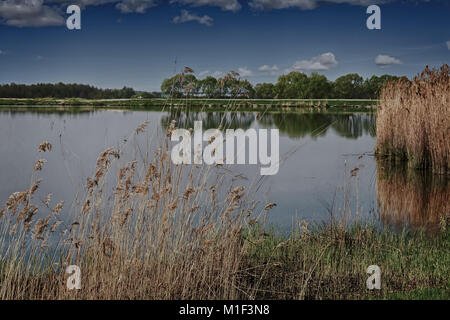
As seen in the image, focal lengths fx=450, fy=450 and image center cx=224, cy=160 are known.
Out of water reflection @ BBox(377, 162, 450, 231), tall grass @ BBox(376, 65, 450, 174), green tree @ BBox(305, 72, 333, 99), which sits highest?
green tree @ BBox(305, 72, 333, 99)

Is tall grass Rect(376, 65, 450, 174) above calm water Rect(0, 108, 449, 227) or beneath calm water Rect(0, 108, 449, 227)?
above

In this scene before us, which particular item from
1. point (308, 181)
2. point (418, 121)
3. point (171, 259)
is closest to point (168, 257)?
point (171, 259)

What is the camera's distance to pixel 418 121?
14.3 meters

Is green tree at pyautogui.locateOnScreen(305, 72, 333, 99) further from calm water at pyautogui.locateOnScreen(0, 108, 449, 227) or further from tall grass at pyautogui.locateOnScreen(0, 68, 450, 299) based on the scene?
tall grass at pyautogui.locateOnScreen(0, 68, 450, 299)

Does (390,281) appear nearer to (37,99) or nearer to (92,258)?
(92,258)

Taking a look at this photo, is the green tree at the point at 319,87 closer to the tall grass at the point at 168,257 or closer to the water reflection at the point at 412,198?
the water reflection at the point at 412,198

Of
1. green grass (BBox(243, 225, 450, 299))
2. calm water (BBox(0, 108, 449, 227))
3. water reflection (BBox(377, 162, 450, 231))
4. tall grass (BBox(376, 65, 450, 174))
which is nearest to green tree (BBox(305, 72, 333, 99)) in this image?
calm water (BBox(0, 108, 449, 227))

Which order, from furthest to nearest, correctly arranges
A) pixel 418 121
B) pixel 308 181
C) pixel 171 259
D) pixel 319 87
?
pixel 319 87 < pixel 308 181 < pixel 418 121 < pixel 171 259

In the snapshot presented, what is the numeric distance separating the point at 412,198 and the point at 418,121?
368cm

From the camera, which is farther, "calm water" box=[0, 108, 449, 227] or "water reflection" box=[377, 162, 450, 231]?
"calm water" box=[0, 108, 449, 227]

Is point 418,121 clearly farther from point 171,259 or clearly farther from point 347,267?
point 171,259

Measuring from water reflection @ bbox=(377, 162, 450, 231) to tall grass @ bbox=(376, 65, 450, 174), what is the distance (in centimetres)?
61

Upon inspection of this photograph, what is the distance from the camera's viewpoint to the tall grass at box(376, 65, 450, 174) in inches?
530
